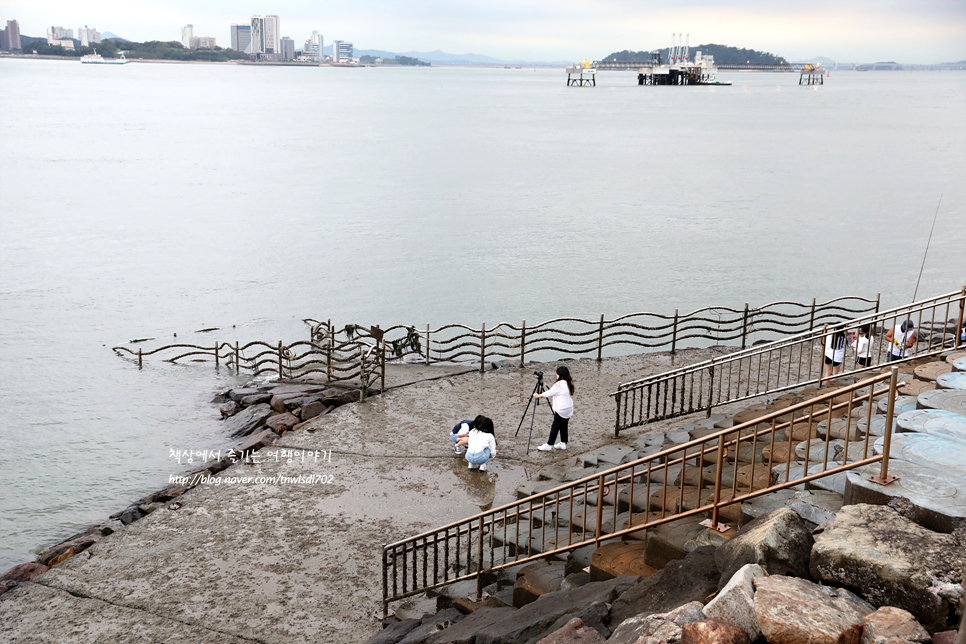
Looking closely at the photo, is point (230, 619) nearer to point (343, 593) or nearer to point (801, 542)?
point (343, 593)

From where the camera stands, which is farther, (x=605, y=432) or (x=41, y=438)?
(x=41, y=438)

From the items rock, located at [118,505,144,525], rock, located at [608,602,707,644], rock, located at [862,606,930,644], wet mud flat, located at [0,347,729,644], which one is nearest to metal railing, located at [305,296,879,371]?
wet mud flat, located at [0,347,729,644]

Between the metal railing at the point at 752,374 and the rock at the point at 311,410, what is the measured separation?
5729 millimetres

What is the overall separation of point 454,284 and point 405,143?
58480 millimetres

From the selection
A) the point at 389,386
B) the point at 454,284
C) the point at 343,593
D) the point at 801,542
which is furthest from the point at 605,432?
the point at 454,284

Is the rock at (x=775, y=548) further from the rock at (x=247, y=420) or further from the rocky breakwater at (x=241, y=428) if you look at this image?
the rock at (x=247, y=420)

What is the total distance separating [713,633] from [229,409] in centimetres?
1506

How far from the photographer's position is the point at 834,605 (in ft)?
15.1

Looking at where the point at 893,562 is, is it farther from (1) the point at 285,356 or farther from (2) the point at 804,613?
(1) the point at 285,356

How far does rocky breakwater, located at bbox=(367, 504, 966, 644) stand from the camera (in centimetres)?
441

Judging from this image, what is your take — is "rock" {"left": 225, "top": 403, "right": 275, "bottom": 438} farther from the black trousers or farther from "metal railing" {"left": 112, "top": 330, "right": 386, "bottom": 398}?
the black trousers

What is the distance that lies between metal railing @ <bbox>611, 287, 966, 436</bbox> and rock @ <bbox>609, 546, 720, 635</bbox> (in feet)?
18.0

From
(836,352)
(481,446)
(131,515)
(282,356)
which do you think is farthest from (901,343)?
(282,356)

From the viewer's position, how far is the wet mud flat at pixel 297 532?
28.2 feet
